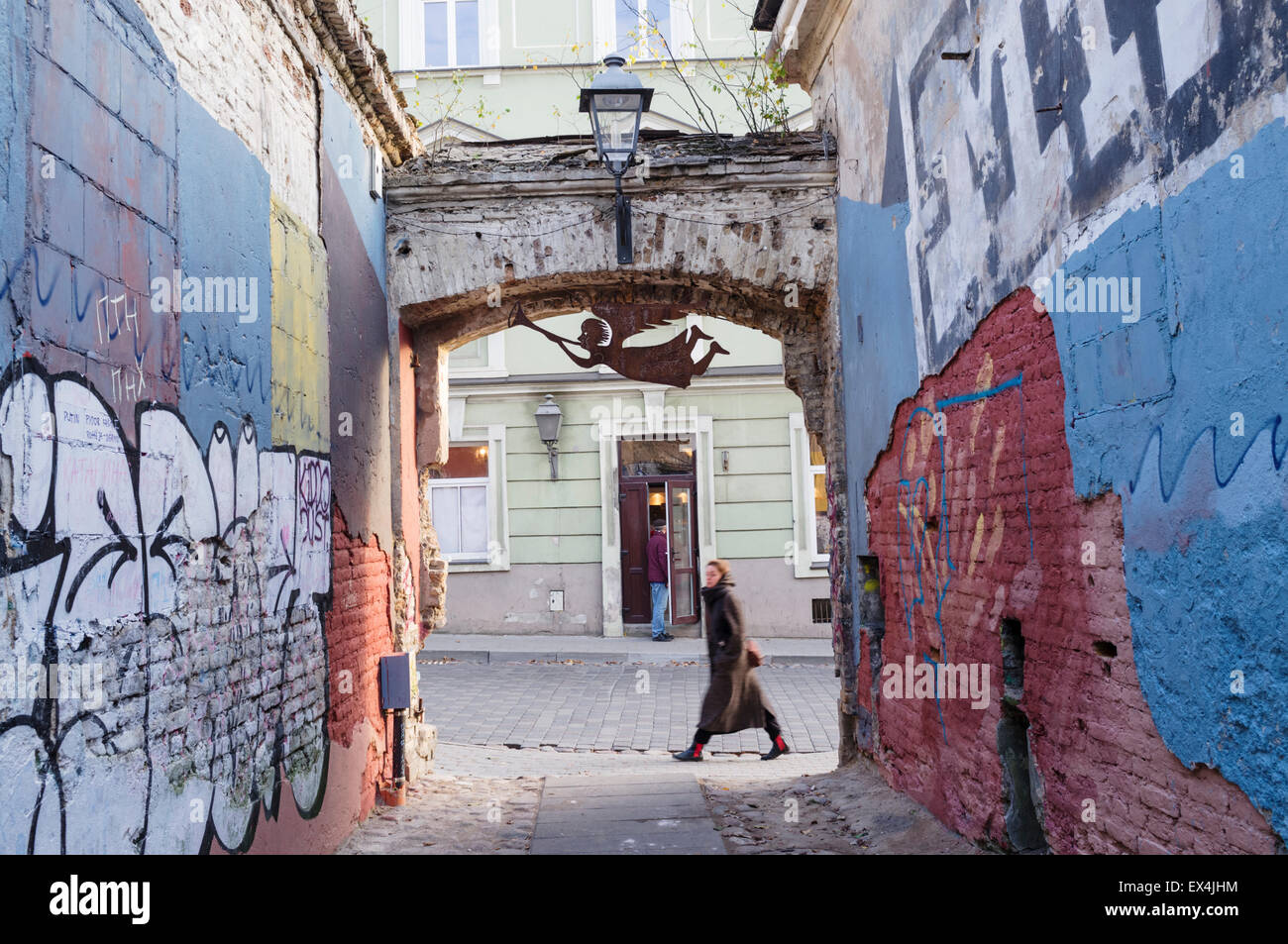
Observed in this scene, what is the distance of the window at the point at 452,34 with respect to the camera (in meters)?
16.9

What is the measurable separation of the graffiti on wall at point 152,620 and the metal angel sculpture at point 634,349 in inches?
128

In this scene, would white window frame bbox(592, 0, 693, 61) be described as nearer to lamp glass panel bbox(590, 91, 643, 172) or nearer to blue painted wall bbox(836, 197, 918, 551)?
lamp glass panel bbox(590, 91, 643, 172)

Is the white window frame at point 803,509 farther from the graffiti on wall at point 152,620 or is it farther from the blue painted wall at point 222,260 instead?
the blue painted wall at point 222,260

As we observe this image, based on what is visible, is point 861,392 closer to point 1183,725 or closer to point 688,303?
point 688,303

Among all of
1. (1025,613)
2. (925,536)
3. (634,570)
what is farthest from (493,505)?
(1025,613)

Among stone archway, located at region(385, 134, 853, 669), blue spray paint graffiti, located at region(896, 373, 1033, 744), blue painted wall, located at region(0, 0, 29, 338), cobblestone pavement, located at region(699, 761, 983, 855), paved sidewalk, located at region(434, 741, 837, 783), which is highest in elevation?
stone archway, located at region(385, 134, 853, 669)

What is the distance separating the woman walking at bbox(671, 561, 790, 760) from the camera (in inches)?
340

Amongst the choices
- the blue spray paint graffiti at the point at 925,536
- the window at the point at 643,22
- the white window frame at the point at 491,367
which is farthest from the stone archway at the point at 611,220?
the window at the point at 643,22

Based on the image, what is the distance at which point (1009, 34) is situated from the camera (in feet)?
16.1

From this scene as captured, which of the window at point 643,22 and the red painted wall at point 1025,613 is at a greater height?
the window at point 643,22

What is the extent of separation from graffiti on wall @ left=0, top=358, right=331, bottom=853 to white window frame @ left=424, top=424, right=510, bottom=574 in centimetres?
1125

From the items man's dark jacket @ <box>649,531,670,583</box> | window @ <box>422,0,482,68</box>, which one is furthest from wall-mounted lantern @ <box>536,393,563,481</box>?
window @ <box>422,0,482,68</box>

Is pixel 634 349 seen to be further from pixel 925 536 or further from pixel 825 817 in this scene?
pixel 825 817

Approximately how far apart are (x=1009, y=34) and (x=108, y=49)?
11.7 feet
